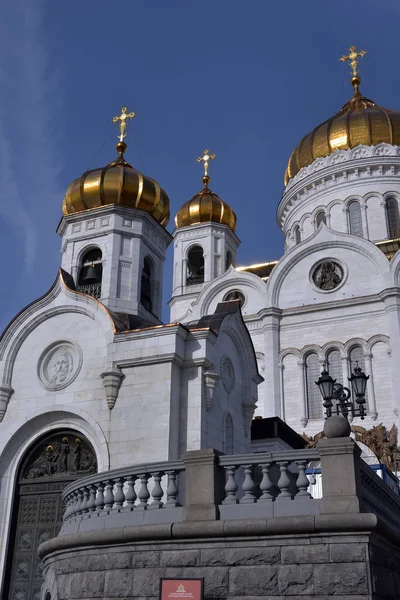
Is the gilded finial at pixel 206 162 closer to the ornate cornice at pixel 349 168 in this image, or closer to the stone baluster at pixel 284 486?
the ornate cornice at pixel 349 168

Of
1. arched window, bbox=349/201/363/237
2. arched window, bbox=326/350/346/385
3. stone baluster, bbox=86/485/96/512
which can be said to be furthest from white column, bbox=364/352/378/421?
stone baluster, bbox=86/485/96/512

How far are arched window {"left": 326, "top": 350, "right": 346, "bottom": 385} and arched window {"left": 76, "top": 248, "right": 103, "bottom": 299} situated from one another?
534 inches

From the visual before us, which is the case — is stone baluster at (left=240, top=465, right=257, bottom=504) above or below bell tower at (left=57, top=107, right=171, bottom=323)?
below

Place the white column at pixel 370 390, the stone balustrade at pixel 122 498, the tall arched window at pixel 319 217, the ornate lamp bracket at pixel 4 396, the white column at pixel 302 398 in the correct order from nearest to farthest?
the stone balustrade at pixel 122 498 < the ornate lamp bracket at pixel 4 396 < the white column at pixel 370 390 < the white column at pixel 302 398 < the tall arched window at pixel 319 217

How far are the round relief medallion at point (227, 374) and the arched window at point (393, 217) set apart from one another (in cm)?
2277

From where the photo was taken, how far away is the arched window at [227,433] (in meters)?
15.4

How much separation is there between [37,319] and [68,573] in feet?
25.8

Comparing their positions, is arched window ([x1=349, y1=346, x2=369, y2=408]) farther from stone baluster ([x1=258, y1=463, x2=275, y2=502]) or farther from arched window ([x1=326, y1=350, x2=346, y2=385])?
stone baluster ([x1=258, y1=463, x2=275, y2=502])

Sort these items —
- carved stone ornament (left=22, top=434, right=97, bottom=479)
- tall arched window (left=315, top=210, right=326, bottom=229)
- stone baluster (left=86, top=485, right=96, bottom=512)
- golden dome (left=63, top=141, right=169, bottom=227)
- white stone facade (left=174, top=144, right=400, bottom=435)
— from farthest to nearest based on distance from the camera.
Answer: tall arched window (left=315, top=210, right=326, bottom=229), white stone facade (left=174, top=144, right=400, bottom=435), golden dome (left=63, top=141, right=169, bottom=227), carved stone ornament (left=22, top=434, right=97, bottom=479), stone baluster (left=86, top=485, right=96, bottom=512)

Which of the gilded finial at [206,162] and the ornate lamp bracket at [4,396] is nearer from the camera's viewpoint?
the ornate lamp bracket at [4,396]

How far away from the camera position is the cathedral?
47.2 ft

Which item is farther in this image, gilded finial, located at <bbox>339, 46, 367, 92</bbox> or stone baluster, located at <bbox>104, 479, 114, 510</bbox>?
gilded finial, located at <bbox>339, 46, 367, 92</bbox>

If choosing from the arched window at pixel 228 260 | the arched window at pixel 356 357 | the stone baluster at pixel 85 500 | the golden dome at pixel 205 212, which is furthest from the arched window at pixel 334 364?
the stone baluster at pixel 85 500

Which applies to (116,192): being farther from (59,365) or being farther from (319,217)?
(319,217)
